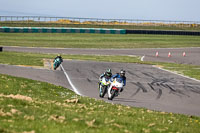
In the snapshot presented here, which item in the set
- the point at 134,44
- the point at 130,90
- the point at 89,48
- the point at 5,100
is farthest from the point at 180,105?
the point at 134,44

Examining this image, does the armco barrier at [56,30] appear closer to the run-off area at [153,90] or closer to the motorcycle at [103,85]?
the run-off area at [153,90]

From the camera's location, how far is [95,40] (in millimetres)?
73688

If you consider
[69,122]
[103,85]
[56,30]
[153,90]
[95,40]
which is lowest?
[153,90]

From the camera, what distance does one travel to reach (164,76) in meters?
30.7

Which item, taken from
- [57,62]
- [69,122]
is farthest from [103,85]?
[57,62]

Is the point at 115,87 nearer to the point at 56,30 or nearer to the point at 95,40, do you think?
the point at 95,40

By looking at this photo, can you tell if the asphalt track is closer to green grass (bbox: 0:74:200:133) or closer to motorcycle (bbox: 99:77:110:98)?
motorcycle (bbox: 99:77:110:98)

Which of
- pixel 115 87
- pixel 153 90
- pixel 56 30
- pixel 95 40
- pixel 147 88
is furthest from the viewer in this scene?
pixel 56 30

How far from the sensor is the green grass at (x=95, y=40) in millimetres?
67750

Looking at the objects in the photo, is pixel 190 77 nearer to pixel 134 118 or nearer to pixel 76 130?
pixel 134 118

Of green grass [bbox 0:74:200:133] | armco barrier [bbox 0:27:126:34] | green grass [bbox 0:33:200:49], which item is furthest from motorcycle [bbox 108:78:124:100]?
armco barrier [bbox 0:27:126:34]

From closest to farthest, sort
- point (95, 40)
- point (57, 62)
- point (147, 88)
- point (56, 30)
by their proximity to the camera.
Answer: point (147, 88) → point (57, 62) → point (95, 40) → point (56, 30)

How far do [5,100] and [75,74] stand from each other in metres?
17.3

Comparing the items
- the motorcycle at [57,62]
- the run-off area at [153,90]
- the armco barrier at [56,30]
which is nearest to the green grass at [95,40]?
the armco barrier at [56,30]
